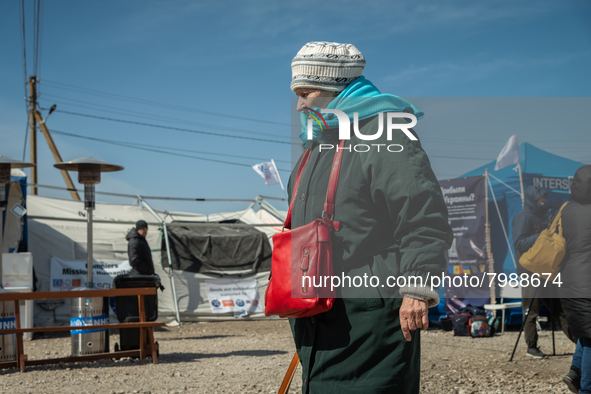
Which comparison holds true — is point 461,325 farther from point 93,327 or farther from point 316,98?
point 316,98

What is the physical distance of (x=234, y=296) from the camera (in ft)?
42.6

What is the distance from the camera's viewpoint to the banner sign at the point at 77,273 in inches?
436

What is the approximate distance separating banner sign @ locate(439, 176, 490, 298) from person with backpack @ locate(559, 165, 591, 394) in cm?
644

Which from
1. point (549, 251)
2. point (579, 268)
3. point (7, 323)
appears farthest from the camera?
point (7, 323)

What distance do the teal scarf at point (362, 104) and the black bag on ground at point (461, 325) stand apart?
8269 mm

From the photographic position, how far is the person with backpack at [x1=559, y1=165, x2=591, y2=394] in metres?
3.64

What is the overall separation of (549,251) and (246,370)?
3535mm

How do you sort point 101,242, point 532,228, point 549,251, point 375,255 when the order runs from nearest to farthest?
point 375,255 < point 549,251 < point 532,228 < point 101,242

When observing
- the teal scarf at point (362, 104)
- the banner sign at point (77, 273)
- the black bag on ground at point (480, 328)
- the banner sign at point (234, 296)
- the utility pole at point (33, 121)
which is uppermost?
the utility pole at point (33, 121)

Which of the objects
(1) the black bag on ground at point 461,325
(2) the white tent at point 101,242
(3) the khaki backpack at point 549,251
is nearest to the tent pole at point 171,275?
(2) the white tent at point 101,242

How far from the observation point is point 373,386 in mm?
1945

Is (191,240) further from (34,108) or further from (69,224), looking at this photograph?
(34,108)

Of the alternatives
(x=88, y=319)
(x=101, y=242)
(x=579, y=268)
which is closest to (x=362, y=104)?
(x=579, y=268)

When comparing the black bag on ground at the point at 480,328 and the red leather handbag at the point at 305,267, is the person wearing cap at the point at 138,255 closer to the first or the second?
the black bag on ground at the point at 480,328
